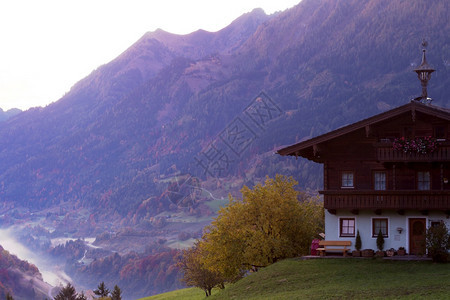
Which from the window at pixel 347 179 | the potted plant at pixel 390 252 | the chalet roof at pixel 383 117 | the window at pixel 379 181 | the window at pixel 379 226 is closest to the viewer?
the chalet roof at pixel 383 117

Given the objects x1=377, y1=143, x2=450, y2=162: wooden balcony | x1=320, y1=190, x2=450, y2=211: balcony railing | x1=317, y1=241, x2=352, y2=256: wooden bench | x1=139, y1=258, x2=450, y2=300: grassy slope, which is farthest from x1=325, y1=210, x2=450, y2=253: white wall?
x1=377, y1=143, x2=450, y2=162: wooden balcony

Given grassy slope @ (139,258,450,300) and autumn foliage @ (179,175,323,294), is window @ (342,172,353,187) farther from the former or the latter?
autumn foliage @ (179,175,323,294)

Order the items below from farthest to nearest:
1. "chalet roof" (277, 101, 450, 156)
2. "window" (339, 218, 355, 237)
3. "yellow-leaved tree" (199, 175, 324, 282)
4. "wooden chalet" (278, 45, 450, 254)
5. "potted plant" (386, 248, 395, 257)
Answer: "yellow-leaved tree" (199, 175, 324, 282)
"window" (339, 218, 355, 237)
"potted plant" (386, 248, 395, 257)
"wooden chalet" (278, 45, 450, 254)
"chalet roof" (277, 101, 450, 156)

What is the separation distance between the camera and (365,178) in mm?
46219

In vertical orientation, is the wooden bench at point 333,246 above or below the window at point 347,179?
below

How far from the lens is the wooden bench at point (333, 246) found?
149ft

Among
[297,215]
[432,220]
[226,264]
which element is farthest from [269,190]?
[432,220]

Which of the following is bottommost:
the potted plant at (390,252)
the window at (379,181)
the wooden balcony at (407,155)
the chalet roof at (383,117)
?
the potted plant at (390,252)

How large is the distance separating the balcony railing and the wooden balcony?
6.58 ft

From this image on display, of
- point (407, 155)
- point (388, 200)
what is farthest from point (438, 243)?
point (407, 155)

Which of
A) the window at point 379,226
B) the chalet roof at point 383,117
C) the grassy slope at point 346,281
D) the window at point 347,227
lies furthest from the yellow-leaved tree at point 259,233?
the window at point 379,226

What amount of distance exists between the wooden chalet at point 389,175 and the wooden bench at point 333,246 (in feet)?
1.79

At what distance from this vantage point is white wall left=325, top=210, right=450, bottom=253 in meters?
44.7

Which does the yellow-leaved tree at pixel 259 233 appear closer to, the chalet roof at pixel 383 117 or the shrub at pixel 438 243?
the chalet roof at pixel 383 117
